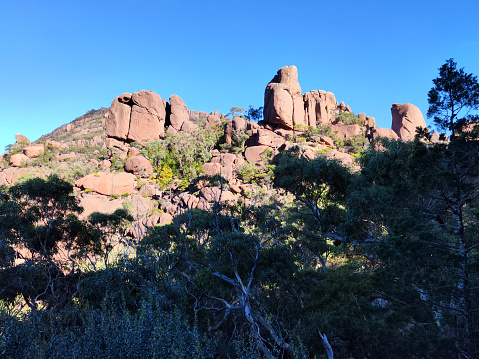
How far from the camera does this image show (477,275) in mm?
8000

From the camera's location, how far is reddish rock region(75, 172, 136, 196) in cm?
3591

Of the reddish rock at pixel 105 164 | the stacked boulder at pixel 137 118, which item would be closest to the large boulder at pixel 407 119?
the stacked boulder at pixel 137 118

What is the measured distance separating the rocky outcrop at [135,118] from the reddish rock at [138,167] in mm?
10340

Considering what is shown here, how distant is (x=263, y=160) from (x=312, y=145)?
9760 mm

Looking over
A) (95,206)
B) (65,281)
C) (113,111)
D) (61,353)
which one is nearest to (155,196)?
(95,206)

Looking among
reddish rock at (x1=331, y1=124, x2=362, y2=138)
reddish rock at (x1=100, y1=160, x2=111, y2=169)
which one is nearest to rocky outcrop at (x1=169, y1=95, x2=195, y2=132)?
reddish rock at (x1=100, y1=160, x2=111, y2=169)

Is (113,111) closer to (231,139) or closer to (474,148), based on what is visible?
(231,139)

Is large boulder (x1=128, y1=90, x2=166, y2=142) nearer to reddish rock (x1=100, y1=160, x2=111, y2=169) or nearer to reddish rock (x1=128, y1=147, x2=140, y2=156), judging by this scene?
reddish rock (x1=128, y1=147, x2=140, y2=156)

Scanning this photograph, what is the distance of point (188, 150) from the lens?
4628cm

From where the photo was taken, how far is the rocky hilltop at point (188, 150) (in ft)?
117

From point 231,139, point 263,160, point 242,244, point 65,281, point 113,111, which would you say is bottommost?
point 65,281

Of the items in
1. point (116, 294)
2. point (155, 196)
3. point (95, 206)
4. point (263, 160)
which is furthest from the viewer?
point (263, 160)

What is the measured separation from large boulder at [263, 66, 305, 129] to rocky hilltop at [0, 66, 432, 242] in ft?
0.68

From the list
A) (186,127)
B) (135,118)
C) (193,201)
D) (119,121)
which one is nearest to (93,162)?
(119,121)
